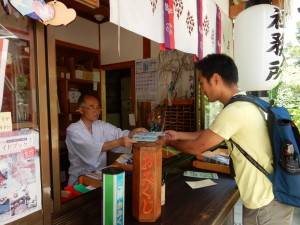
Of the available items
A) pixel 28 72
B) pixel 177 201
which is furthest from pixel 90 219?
pixel 28 72

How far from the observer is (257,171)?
1.78m

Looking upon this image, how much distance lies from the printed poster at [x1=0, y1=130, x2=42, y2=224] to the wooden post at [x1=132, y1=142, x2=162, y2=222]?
544 mm

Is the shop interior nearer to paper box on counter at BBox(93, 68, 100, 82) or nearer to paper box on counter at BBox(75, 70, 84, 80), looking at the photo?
paper box on counter at BBox(75, 70, 84, 80)

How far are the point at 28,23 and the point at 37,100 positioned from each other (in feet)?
1.29

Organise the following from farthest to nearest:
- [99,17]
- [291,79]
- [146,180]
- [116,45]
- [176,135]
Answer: [291,79], [116,45], [99,17], [176,135], [146,180]

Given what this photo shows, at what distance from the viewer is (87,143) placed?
2812mm

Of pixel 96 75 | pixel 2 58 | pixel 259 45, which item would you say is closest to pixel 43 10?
pixel 2 58

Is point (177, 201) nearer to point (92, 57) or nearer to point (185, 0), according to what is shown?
point (185, 0)

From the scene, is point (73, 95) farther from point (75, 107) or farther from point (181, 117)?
point (181, 117)

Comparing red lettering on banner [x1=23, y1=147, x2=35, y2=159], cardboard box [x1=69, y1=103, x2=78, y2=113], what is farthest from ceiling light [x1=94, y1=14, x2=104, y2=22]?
red lettering on banner [x1=23, y1=147, x2=35, y2=159]

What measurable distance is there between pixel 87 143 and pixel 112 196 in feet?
5.70

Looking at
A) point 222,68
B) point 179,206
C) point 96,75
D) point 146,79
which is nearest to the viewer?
point 179,206

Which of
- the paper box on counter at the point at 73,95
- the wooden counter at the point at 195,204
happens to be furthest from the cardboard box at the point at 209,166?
the paper box on counter at the point at 73,95

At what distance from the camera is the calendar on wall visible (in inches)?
180
